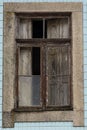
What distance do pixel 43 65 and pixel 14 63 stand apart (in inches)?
20.5

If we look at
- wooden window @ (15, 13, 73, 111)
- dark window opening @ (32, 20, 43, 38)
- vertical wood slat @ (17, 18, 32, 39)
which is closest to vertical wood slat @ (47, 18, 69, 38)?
wooden window @ (15, 13, 73, 111)

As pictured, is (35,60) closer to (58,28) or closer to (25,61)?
(25,61)

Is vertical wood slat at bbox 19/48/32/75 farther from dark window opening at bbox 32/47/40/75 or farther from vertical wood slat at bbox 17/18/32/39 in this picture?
vertical wood slat at bbox 17/18/32/39

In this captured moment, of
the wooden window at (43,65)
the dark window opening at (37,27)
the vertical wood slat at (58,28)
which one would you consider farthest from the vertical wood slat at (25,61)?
the vertical wood slat at (58,28)

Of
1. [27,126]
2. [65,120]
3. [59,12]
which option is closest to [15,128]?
[27,126]

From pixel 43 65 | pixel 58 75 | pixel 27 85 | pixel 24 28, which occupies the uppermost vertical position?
pixel 24 28

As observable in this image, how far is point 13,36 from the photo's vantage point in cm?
912

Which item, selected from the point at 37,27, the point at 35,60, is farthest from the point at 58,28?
the point at 35,60

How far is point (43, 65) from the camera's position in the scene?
30.1ft

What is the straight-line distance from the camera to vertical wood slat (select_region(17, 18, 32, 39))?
30.4ft

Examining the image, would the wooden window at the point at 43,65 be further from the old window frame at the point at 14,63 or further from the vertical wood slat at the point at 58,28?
the old window frame at the point at 14,63

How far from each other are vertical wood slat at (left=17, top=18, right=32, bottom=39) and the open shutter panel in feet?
1.57

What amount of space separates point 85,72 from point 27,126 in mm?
1394

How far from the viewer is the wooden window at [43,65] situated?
911cm
